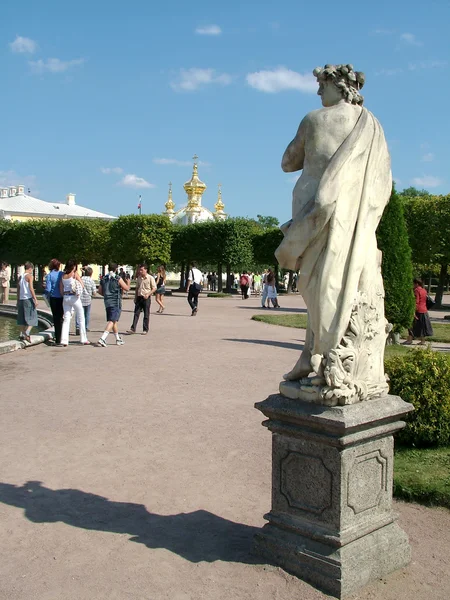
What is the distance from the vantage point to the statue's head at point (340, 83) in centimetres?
377

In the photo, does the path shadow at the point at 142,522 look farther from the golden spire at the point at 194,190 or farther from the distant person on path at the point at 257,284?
the golden spire at the point at 194,190

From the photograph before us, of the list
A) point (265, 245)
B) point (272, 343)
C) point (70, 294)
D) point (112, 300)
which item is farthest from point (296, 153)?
point (265, 245)

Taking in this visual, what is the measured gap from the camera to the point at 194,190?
63531 mm

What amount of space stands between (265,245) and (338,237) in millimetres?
41912

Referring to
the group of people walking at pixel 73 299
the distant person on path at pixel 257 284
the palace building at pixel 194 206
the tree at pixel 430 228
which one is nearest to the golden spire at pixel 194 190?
the palace building at pixel 194 206

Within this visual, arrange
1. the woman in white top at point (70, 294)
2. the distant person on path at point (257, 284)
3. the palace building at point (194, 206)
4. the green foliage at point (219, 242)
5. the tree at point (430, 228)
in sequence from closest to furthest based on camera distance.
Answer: the woman in white top at point (70, 294)
the tree at point (430, 228)
the green foliage at point (219, 242)
the distant person on path at point (257, 284)
the palace building at point (194, 206)

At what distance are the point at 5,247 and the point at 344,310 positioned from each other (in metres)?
48.6

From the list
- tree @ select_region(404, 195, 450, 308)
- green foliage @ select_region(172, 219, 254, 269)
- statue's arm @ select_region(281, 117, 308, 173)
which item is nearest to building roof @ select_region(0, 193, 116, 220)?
green foliage @ select_region(172, 219, 254, 269)

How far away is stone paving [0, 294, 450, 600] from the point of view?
12.0 feet

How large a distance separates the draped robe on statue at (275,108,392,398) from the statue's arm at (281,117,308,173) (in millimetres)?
300

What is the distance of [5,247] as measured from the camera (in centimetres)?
4862

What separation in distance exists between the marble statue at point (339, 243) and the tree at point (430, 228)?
93.9ft

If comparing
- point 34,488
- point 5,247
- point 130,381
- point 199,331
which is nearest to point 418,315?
point 199,331

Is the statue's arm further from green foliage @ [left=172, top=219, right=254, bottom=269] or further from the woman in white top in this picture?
green foliage @ [left=172, top=219, right=254, bottom=269]
